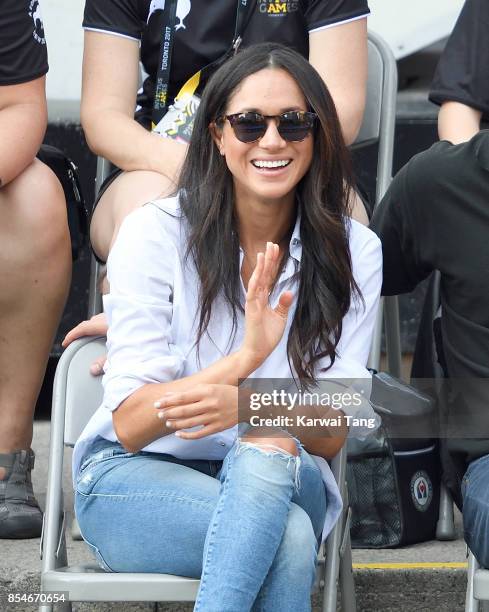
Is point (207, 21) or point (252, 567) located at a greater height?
point (207, 21)

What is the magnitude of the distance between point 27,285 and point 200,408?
93 centimetres

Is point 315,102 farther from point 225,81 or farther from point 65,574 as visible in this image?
point 65,574

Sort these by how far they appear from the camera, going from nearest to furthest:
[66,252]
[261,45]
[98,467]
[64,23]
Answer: [98,467]
[261,45]
[66,252]
[64,23]

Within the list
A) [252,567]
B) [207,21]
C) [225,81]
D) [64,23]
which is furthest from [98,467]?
[64,23]

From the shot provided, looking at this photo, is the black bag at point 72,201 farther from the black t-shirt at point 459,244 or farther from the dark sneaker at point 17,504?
the black t-shirt at point 459,244

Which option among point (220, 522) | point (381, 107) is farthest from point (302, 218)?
point (381, 107)

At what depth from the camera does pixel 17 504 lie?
301 centimetres

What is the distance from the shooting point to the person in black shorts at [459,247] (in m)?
2.63

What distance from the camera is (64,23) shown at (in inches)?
174

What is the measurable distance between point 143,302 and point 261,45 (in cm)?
60

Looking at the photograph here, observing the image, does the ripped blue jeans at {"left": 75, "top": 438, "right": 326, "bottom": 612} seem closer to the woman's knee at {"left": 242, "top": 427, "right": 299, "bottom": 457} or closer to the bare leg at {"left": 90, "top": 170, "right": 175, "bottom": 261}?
the woman's knee at {"left": 242, "top": 427, "right": 299, "bottom": 457}

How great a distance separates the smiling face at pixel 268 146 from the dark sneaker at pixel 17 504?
0.98m

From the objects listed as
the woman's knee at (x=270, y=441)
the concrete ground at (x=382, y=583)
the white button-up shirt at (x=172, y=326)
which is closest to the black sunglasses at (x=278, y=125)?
the white button-up shirt at (x=172, y=326)

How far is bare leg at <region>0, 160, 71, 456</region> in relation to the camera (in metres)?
3.05
